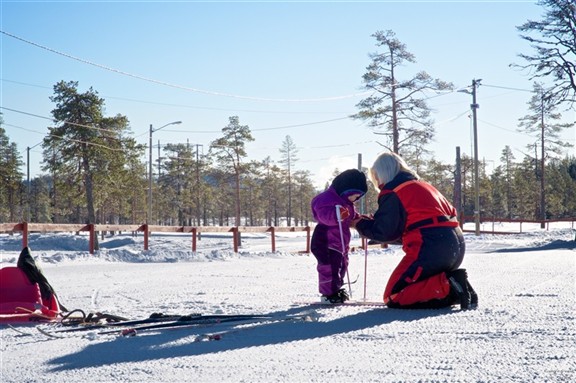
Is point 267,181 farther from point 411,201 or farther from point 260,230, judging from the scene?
point 411,201

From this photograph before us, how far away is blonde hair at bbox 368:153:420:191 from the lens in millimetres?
4652

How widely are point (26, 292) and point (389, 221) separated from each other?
8.99 feet

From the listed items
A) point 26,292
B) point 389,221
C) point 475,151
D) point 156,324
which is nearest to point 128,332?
point 156,324

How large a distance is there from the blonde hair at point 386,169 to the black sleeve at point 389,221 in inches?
7.0

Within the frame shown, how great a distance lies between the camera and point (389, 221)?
4480mm

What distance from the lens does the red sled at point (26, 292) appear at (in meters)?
4.44

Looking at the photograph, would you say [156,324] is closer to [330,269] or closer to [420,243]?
[330,269]

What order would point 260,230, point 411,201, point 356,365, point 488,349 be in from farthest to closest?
point 260,230 → point 411,201 → point 488,349 → point 356,365

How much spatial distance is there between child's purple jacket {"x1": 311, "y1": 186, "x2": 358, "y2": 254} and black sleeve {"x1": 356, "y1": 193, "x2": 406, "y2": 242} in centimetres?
31

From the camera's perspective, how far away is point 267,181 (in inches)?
3253

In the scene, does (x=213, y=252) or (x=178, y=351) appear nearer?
(x=178, y=351)

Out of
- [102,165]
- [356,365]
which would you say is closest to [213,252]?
[356,365]

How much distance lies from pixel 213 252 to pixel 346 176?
405 inches

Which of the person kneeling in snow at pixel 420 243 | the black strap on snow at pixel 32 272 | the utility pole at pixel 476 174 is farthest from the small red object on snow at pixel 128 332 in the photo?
the utility pole at pixel 476 174
